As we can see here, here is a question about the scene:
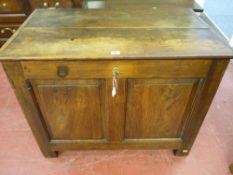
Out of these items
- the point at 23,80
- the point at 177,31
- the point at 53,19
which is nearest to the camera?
the point at 23,80

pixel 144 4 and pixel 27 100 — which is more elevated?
pixel 144 4

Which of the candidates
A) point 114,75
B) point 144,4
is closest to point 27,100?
point 114,75

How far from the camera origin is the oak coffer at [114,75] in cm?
80

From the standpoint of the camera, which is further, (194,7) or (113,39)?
(194,7)

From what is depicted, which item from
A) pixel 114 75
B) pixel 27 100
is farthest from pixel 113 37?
pixel 27 100

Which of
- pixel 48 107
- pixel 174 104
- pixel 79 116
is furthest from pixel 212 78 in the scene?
pixel 48 107

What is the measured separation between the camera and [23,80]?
845mm

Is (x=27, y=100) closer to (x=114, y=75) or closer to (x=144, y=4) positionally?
(x=114, y=75)

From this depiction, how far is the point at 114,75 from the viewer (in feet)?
2.75

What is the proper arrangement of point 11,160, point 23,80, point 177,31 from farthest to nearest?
point 11,160 → point 177,31 → point 23,80

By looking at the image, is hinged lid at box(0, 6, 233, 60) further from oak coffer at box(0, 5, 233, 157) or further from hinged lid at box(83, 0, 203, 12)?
hinged lid at box(83, 0, 203, 12)

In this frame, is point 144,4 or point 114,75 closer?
point 114,75

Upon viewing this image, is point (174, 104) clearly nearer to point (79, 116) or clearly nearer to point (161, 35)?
point (161, 35)

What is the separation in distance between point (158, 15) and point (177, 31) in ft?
0.79
